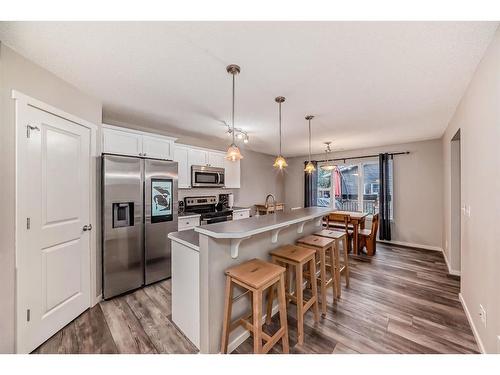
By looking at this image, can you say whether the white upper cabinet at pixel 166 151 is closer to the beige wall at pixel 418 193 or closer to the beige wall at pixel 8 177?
the beige wall at pixel 8 177

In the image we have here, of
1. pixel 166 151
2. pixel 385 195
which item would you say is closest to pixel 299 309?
pixel 166 151

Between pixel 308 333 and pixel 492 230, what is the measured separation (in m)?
1.66

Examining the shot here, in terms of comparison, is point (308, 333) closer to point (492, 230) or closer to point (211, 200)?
point (492, 230)

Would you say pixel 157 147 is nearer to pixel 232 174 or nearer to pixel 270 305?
pixel 232 174

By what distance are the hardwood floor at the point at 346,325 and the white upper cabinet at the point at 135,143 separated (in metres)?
1.92

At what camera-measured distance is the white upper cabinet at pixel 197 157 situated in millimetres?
3895

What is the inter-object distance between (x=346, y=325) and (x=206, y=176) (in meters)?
3.25

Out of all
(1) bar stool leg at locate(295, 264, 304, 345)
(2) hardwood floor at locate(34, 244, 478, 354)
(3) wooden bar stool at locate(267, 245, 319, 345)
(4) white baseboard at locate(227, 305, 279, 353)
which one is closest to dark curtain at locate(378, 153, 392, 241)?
(2) hardwood floor at locate(34, 244, 478, 354)

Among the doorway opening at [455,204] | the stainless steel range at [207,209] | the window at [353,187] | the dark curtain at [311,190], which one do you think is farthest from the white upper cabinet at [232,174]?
the doorway opening at [455,204]

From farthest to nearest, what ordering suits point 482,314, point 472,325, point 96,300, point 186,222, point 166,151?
point 186,222, point 166,151, point 96,300, point 472,325, point 482,314

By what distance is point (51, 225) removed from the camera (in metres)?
1.86

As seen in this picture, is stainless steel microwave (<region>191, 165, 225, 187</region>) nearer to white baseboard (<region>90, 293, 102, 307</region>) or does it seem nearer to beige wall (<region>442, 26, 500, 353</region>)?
white baseboard (<region>90, 293, 102, 307</region>)
